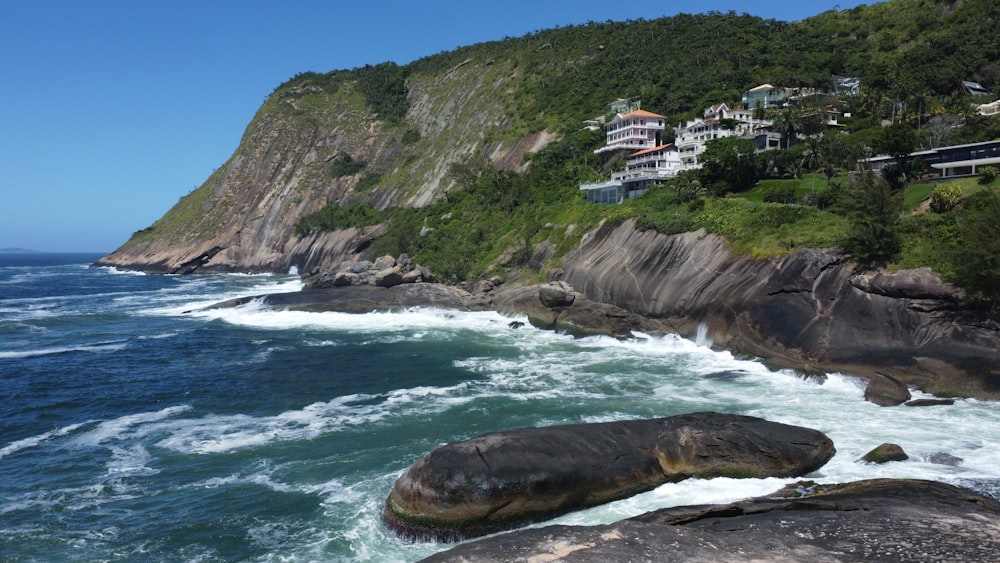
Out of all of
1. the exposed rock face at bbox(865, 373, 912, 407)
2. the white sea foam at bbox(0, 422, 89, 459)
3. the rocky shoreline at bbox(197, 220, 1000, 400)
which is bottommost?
the white sea foam at bbox(0, 422, 89, 459)

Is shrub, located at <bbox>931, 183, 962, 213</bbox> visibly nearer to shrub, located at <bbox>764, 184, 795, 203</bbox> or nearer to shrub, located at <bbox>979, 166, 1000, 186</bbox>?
shrub, located at <bbox>979, 166, 1000, 186</bbox>

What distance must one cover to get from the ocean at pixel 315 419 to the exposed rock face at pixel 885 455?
1.26 ft

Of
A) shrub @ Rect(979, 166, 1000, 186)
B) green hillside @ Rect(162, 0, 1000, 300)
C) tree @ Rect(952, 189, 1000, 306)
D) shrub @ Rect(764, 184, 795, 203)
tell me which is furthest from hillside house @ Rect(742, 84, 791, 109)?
tree @ Rect(952, 189, 1000, 306)

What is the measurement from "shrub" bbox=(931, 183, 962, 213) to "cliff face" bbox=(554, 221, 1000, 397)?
916 cm

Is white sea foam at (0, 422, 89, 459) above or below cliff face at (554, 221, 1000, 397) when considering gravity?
below

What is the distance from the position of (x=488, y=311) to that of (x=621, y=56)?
7256 cm

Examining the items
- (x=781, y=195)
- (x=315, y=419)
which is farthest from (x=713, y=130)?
(x=315, y=419)

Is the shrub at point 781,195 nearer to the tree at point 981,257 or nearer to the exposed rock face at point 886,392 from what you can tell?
the tree at point 981,257

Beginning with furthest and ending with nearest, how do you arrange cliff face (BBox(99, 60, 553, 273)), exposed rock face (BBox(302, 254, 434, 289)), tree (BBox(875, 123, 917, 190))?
cliff face (BBox(99, 60, 553, 273)) < exposed rock face (BBox(302, 254, 434, 289)) < tree (BBox(875, 123, 917, 190))

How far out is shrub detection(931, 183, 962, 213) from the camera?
4059 centimetres

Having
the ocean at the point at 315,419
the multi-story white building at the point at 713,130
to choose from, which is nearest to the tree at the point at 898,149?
the multi-story white building at the point at 713,130

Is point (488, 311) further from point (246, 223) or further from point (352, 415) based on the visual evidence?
point (246, 223)

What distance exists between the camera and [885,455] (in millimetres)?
21875

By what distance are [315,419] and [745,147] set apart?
46.2 meters
